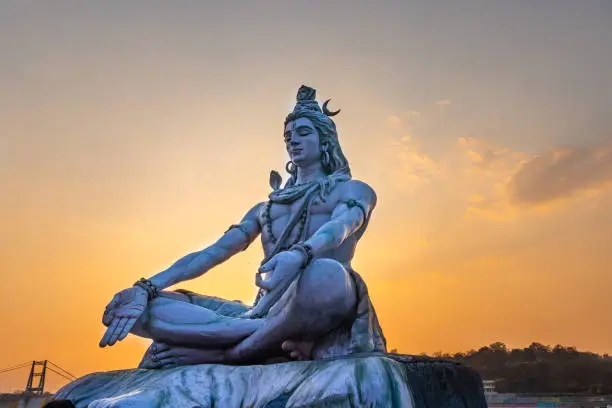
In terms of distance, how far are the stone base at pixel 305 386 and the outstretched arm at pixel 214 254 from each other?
1000 mm

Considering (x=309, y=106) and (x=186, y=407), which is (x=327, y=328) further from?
(x=309, y=106)

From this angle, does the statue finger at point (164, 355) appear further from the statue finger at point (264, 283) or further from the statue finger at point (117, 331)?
the statue finger at point (264, 283)

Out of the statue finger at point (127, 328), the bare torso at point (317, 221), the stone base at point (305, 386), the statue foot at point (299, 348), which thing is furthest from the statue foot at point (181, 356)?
the bare torso at point (317, 221)

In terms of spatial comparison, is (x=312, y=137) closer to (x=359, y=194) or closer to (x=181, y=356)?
(x=359, y=194)

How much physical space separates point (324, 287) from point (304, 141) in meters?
2.06

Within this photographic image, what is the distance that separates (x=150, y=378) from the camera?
154 inches

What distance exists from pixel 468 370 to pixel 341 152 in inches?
91.6

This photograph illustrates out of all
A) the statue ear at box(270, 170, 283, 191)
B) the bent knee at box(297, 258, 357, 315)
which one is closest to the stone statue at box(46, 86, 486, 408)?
the bent knee at box(297, 258, 357, 315)

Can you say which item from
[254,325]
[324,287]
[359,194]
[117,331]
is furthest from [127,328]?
[359,194]

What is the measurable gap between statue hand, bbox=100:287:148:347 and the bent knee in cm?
131

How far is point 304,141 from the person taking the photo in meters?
5.48

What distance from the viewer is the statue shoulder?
499cm

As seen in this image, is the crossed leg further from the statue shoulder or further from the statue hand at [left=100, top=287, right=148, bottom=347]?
the statue shoulder

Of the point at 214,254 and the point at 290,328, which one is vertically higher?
the point at 214,254
